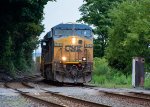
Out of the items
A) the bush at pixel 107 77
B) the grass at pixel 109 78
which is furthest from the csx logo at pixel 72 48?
the bush at pixel 107 77

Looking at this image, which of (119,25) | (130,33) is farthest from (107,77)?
(119,25)

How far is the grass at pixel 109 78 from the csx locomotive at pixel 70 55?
1486 millimetres

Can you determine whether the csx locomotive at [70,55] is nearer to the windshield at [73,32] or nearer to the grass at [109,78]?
the windshield at [73,32]

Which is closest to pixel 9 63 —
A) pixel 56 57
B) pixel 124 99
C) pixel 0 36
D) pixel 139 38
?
pixel 0 36

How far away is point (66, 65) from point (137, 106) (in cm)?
1386

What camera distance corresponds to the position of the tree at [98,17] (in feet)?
186

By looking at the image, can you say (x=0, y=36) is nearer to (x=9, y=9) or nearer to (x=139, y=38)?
(x=9, y=9)

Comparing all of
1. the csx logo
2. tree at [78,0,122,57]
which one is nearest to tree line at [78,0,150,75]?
the csx logo

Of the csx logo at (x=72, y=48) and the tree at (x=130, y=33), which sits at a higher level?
the tree at (x=130, y=33)

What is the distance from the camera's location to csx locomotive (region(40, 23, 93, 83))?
1077 inches

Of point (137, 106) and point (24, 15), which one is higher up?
point (24, 15)

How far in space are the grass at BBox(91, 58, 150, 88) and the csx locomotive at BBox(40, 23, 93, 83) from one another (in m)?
1.49

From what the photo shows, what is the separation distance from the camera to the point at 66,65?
90.1 feet

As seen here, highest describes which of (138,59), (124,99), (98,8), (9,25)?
(98,8)
